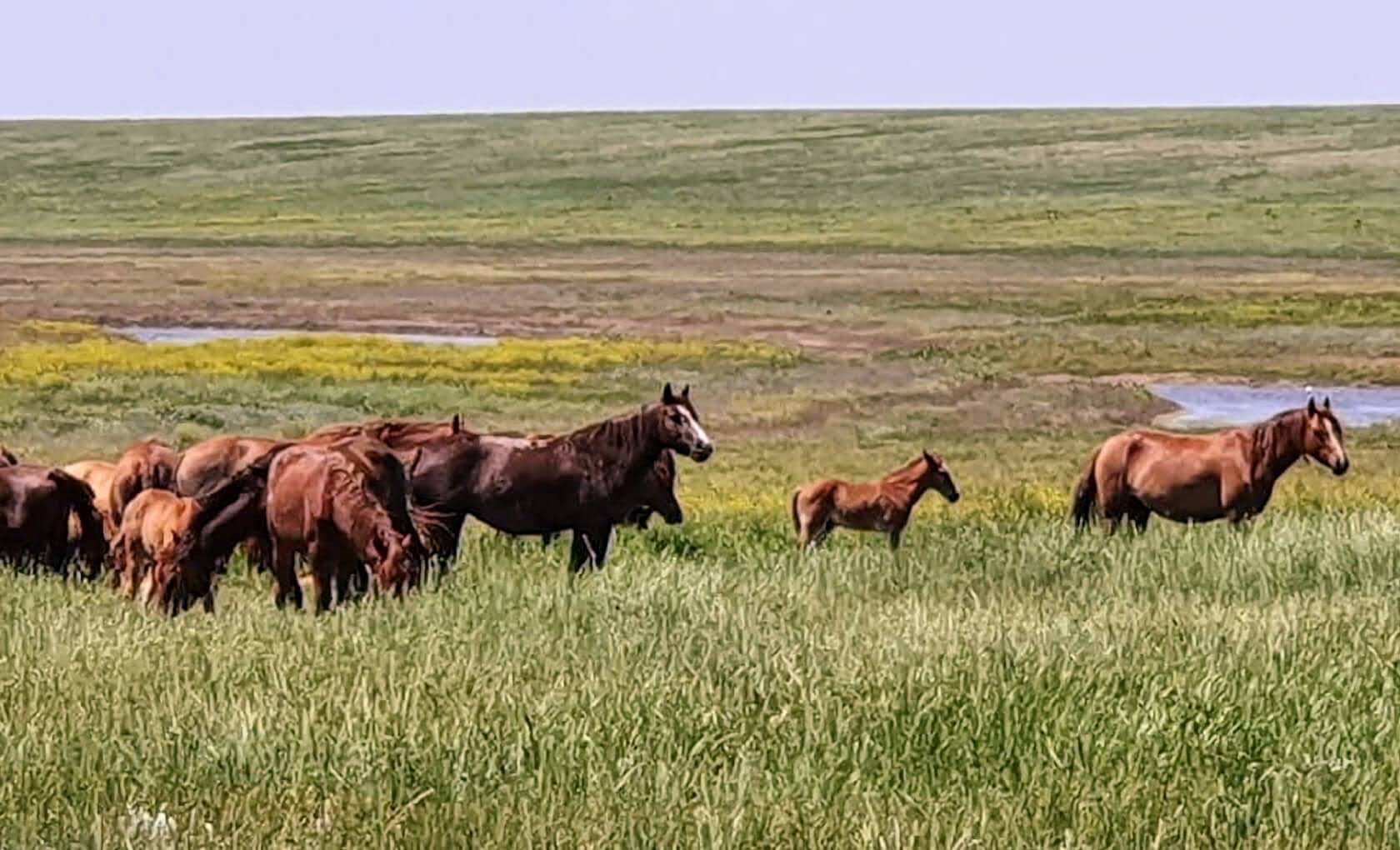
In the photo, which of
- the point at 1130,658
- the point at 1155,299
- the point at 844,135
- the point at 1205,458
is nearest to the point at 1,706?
the point at 1130,658

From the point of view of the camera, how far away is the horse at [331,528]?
1016 centimetres

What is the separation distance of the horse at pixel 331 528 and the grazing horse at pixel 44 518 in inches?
95.0

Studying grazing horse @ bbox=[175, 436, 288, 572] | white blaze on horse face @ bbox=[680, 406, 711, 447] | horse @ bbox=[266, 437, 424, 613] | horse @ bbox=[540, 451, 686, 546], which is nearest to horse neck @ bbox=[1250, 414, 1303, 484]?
horse @ bbox=[540, 451, 686, 546]

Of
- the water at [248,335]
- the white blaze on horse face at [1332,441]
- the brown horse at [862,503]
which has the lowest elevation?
the water at [248,335]

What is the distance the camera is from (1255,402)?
34969 millimetres

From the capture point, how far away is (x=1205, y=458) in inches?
596

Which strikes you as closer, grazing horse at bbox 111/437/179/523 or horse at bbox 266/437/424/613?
horse at bbox 266/437/424/613

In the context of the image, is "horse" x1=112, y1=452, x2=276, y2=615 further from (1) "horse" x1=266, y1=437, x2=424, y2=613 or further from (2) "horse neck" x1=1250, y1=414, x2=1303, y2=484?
(2) "horse neck" x1=1250, y1=414, x2=1303, y2=484

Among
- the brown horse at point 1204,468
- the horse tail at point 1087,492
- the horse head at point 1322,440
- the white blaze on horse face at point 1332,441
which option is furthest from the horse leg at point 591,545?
the white blaze on horse face at point 1332,441

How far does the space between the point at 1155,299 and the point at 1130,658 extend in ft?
158

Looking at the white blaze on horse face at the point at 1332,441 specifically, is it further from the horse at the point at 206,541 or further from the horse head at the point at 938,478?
the horse at the point at 206,541

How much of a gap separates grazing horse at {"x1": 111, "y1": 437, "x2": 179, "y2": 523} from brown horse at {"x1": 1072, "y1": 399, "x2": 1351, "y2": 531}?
6176mm

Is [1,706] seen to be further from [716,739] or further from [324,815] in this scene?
[716,739]

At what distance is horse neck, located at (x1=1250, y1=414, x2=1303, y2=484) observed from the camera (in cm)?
1500
